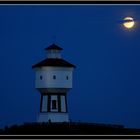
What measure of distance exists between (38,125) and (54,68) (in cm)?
196

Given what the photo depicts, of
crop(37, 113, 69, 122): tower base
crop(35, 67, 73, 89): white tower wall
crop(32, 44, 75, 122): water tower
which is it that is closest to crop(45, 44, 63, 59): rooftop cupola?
crop(32, 44, 75, 122): water tower

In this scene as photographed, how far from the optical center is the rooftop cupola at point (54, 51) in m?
16.6

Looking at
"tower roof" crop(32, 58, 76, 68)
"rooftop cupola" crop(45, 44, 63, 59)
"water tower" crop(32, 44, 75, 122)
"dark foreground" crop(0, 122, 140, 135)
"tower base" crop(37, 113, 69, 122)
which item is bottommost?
"dark foreground" crop(0, 122, 140, 135)

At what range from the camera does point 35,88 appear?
15.9 meters

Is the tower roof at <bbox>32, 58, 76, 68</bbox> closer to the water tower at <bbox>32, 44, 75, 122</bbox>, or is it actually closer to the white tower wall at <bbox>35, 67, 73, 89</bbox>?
the water tower at <bbox>32, 44, 75, 122</bbox>

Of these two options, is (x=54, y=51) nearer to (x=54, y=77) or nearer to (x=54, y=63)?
(x=54, y=63)

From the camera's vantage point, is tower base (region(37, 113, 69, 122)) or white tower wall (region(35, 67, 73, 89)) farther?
tower base (region(37, 113, 69, 122))

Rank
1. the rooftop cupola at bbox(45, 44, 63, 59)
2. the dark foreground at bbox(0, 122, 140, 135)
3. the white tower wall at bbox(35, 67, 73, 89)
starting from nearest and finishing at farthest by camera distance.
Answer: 1. the dark foreground at bbox(0, 122, 140, 135)
2. the white tower wall at bbox(35, 67, 73, 89)
3. the rooftop cupola at bbox(45, 44, 63, 59)

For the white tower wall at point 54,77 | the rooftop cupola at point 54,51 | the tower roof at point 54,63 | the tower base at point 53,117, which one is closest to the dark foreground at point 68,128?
the tower base at point 53,117

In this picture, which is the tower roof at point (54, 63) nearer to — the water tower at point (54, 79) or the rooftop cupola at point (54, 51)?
the water tower at point (54, 79)

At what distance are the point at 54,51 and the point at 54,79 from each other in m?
1.12

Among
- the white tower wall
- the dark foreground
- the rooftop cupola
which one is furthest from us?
the rooftop cupola

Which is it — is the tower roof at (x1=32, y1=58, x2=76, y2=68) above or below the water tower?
above

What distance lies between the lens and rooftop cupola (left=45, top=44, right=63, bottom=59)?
16.6 m
